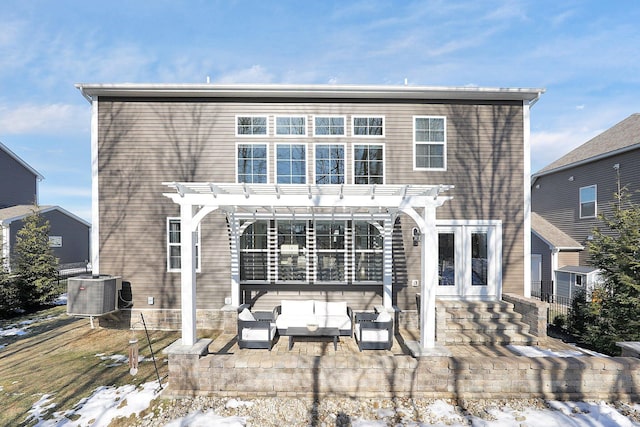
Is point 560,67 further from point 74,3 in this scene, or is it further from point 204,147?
point 74,3

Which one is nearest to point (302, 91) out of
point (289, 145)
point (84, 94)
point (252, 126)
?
point (289, 145)

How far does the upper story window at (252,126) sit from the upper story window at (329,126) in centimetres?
135

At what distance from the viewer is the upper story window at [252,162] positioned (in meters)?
7.57

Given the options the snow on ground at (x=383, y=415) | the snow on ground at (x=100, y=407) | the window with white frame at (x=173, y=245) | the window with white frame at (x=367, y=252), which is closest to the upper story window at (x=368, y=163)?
the window with white frame at (x=367, y=252)

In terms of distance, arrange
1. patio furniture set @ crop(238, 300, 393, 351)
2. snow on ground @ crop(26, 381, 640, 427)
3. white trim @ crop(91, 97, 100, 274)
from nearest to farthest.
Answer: snow on ground @ crop(26, 381, 640, 427) < patio furniture set @ crop(238, 300, 393, 351) < white trim @ crop(91, 97, 100, 274)

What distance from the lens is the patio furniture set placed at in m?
5.54

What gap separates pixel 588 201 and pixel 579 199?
15.9 inches

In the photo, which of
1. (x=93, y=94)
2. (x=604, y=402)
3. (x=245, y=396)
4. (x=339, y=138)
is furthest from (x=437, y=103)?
(x=93, y=94)

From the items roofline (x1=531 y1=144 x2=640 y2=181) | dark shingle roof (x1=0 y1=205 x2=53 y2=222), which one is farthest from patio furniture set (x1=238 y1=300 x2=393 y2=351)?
dark shingle roof (x1=0 y1=205 x2=53 y2=222)

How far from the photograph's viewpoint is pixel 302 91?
23.8 ft

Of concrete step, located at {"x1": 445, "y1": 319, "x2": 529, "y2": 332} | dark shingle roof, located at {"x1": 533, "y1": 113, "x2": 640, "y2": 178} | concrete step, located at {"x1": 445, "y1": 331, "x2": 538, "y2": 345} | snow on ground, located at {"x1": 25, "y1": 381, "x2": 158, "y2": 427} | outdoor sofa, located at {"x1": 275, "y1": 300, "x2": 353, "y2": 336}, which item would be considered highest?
dark shingle roof, located at {"x1": 533, "y1": 113, "x2": 640, "y2": 178}

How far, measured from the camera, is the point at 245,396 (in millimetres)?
4480

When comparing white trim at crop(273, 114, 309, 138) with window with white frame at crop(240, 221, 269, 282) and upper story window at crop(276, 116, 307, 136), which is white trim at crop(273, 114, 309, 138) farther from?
window with white frame at crop(240, 221, 269, 282)

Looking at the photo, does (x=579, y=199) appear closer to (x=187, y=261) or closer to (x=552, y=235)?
(x=552, y=235)
